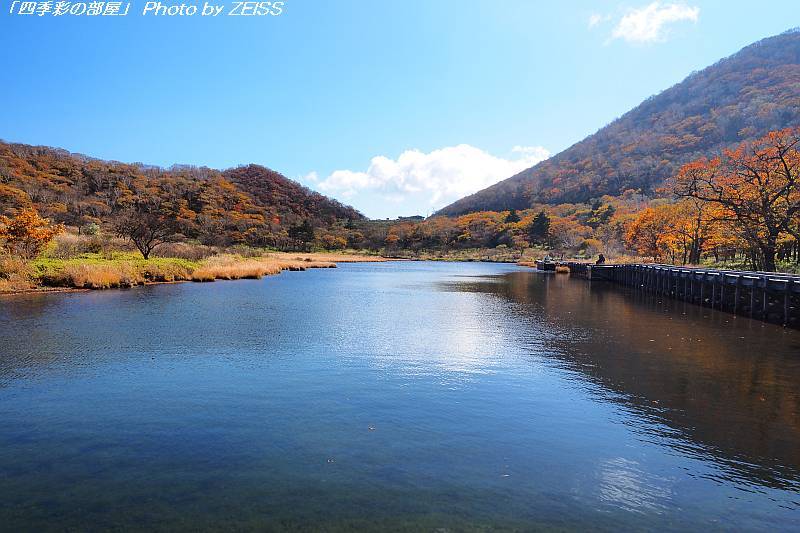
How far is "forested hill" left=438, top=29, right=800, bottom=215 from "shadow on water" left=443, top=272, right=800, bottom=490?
136505mm

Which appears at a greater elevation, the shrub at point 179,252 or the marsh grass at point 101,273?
the shrub at point 179,252

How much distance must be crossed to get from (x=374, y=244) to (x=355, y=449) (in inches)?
5190

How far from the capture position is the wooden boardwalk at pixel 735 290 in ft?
83.7

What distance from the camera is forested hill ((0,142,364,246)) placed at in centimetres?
9431

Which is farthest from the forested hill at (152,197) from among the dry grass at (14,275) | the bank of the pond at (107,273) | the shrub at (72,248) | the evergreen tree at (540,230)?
the evergreen tree at (540,230)

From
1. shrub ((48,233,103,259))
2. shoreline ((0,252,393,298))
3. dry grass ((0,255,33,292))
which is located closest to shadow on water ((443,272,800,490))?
shoreline ((0,252,393,298))

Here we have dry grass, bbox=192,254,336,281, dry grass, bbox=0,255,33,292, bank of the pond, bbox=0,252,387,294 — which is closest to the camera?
dry grass, bbox=0,255,33,292

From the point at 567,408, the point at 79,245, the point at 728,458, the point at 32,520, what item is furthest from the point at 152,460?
the point at 79,245

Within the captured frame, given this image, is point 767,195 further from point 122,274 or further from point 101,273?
point 101,273

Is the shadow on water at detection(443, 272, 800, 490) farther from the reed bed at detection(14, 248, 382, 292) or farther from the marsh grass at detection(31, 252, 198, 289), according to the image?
the reed bed at detection(14, 248, 382, 292)

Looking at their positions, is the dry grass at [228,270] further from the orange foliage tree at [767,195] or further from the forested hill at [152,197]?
the orange foliage tree at [767,195]

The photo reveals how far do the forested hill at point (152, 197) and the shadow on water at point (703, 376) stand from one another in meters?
66.3

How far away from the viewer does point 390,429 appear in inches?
405

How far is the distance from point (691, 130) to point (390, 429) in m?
189
